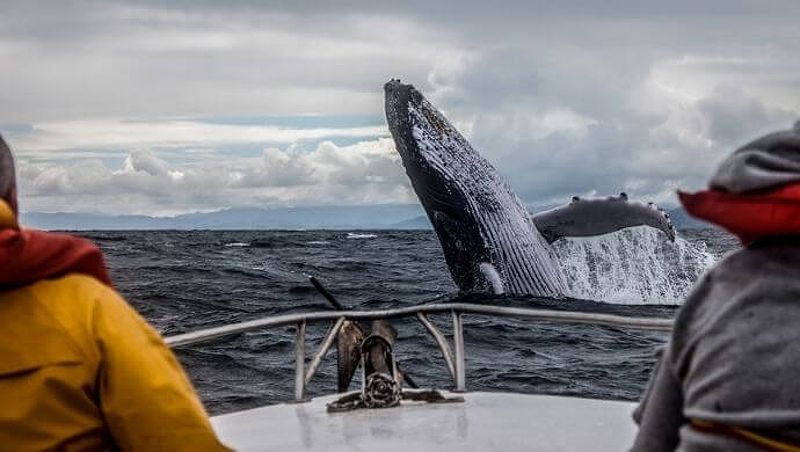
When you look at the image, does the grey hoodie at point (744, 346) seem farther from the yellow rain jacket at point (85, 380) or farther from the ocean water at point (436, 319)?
the ocean water at point (436, 319)

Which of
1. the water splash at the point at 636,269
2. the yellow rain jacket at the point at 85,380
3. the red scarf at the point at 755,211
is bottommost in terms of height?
the water splash at the point at 636,269

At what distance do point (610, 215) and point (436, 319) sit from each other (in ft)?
14.7

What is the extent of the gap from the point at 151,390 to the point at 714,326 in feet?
2.31

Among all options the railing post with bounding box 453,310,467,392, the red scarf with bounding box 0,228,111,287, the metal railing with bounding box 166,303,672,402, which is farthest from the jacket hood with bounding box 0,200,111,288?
the railing post with bounding box 453,310,467,392

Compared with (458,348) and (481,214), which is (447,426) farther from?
(481,214)

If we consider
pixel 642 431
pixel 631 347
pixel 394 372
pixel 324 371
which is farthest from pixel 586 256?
pixel 642 431

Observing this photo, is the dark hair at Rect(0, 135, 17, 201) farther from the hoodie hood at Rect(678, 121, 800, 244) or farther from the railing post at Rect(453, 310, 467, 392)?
the railing post at Rect(453, 310, 467, 392)

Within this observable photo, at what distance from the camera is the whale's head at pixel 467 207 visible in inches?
560

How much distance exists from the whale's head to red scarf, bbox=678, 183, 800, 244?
12.4 metres

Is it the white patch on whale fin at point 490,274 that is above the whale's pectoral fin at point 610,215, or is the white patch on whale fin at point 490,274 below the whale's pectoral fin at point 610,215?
below

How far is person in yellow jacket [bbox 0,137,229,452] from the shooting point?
61.8 inches

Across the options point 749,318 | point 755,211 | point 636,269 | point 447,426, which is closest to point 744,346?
point 749,318

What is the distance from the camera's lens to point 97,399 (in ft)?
5.27

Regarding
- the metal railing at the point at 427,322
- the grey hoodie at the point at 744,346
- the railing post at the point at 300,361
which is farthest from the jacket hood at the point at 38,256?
the railing post at the point at 300,361
